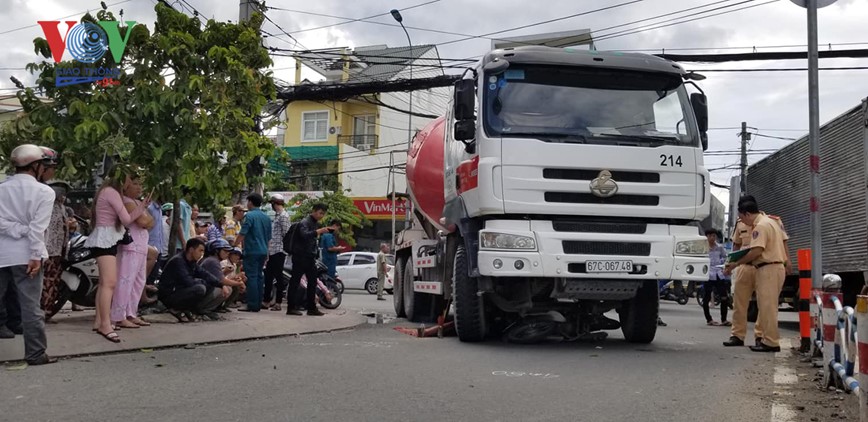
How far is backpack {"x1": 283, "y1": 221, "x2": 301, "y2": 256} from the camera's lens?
1124cm

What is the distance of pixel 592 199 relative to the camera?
803cm

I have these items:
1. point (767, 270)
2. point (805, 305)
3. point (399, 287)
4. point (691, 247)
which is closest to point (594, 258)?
point (691, 247)

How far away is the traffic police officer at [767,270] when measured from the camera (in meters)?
8.72

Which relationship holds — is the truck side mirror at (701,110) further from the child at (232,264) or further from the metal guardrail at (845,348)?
the child at (232,264)

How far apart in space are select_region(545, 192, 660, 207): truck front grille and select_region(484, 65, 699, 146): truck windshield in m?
0.55

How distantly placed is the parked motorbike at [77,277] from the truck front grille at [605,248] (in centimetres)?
489

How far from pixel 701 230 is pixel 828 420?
4.08 metres

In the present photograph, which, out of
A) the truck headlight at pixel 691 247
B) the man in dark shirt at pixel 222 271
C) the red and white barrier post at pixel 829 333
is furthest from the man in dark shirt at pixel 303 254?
the red and white barrier post at pixel 829 333

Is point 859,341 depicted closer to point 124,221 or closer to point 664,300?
point 124,221

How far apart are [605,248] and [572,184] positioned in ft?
2.38

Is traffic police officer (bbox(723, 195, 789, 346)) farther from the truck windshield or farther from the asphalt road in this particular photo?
the truck windshield

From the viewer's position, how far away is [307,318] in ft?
35.5

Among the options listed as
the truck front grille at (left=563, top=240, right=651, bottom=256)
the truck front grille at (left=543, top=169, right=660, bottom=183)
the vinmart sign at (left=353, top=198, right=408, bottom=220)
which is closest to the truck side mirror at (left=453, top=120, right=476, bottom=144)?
the truck front grille at (left=543, top=169, right=660, bottom=183)

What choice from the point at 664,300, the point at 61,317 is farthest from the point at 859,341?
the point at 664,300
